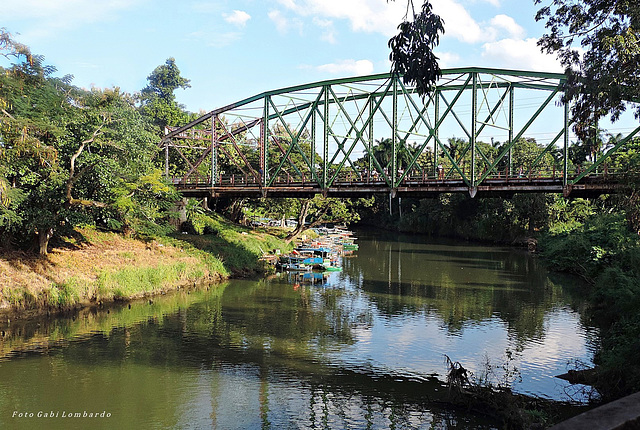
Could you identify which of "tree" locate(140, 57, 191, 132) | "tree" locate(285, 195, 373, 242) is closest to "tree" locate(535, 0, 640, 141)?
"tree" locate(285, 195, 373, 242)

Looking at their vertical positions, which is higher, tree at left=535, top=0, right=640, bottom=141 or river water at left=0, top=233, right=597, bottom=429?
tree at left=535, top=0, right=640, bottom=141

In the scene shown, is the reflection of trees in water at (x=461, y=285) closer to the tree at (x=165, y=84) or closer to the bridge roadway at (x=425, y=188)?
the bridge roadway at (x=425, y=188)

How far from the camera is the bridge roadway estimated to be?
26.8 metres

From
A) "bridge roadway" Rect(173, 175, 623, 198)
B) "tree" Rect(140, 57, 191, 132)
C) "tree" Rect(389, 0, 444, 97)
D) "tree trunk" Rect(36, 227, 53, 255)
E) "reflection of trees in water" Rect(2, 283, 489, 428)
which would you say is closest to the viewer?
"tree" Rect(389, 0, 444, 97)

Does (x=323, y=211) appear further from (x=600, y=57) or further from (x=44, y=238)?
(x=600, y=57)

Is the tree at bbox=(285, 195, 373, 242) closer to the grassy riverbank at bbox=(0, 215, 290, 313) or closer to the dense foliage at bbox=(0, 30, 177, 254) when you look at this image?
the grassy riverbank at bbox=(0, 215, 290, 313)

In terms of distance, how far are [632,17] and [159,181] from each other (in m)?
24.0

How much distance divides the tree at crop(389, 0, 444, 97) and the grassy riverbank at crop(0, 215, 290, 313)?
1907 centimetres

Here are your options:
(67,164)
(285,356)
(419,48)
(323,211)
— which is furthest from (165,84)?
(419,48)

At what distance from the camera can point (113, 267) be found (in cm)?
2753

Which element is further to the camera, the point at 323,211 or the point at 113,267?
the point at 323,211

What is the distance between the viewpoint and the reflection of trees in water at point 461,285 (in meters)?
25.1

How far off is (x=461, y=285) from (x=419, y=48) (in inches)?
964

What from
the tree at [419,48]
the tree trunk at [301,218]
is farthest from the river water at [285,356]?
the tree trunk at [301,218]
